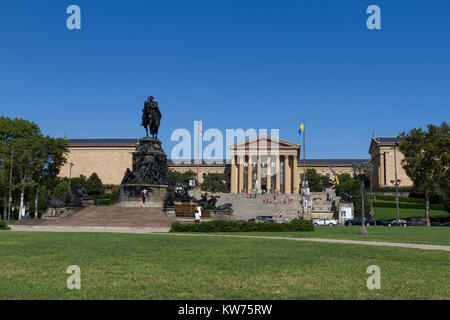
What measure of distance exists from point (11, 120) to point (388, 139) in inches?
4760

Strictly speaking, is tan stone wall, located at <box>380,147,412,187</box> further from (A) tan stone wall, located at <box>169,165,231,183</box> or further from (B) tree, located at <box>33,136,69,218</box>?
(B) tree, located at <box>33,136,69,218</box>

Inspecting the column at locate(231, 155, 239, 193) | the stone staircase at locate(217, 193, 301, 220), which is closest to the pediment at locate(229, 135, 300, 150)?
the column at locate(231, 155, 239, 193)

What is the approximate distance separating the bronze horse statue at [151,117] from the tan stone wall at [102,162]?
4628 inches

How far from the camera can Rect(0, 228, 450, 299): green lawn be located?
766 centimetres

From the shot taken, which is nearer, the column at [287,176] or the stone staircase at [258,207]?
the stone staircase at [258,207]

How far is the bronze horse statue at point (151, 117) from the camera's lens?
155 ft

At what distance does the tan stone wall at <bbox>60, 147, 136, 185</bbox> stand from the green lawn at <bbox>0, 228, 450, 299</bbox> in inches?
6020

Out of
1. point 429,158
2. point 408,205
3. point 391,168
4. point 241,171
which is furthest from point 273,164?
point 429,158

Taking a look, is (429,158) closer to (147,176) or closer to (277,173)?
(147,176)

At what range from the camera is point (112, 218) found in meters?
38.8

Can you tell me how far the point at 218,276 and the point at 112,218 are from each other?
31.0 meters

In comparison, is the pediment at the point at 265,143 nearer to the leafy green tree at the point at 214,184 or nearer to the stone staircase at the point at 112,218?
the leafy green tree at the point at 214,184

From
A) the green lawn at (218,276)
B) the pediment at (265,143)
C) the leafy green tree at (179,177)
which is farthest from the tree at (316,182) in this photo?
the green lawn at (218,276)
